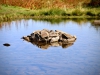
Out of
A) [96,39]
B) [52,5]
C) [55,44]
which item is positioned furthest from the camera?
[52,5]

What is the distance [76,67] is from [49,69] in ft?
2.53

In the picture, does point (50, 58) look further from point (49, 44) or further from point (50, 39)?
point (50, 39)

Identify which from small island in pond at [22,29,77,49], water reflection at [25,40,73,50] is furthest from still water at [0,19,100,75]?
small island in pond at [22,29,77,49]

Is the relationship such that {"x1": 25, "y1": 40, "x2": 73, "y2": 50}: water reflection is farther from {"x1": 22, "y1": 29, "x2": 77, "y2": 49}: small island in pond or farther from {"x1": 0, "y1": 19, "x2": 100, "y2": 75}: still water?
{"x1": 0, "y1": 19, "x2": 100, "y2": 75}: still water

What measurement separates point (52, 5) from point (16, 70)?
21.6m

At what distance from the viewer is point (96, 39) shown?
41.8 ft

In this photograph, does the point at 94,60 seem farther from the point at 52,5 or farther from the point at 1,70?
the point at 52,5

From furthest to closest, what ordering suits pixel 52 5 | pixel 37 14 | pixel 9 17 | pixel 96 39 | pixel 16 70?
pixel 52 5 < pixel 37 14 < pixel 9 17 < pixel 96 39 < pixel 16 70

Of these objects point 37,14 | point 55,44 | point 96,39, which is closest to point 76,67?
point 55,44

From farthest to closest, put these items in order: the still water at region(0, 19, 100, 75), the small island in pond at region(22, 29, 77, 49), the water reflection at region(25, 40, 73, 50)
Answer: the small island in pond at region(22, 29, 77, 49)
the water reflection at region(25, 40, 73, 50)
the still water at region(0, 19, 100, 75)

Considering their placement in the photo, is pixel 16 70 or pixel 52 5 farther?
pixel 52 5

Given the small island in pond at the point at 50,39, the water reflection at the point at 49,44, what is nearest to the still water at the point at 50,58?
the water reflection at the point at 49,44

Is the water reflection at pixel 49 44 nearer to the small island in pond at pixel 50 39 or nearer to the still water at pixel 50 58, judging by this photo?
the small island in pond at pixel 50 39

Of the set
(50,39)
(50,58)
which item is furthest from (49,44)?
(50,58)
